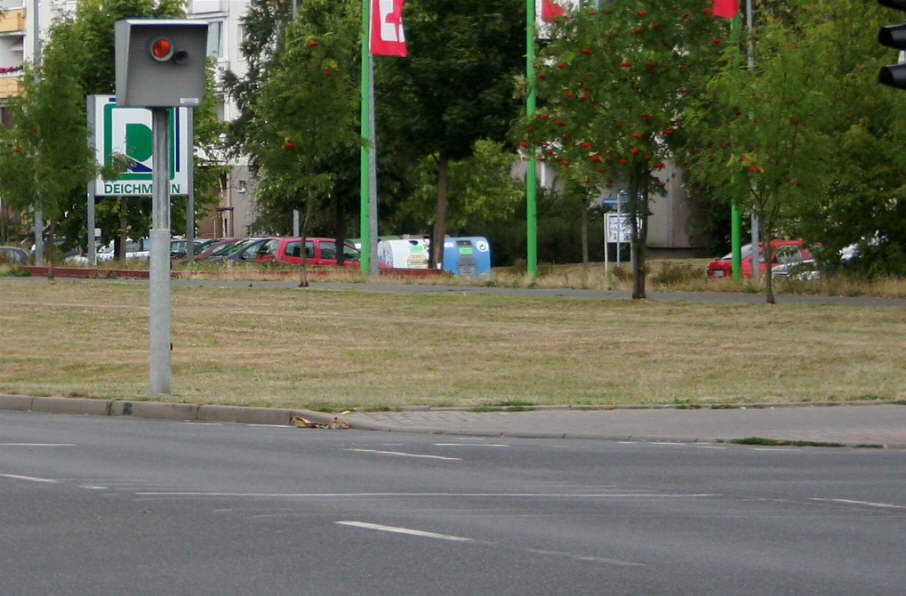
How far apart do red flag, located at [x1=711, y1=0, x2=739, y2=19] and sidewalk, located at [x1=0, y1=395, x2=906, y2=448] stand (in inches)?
641

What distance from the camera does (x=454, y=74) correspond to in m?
46.8

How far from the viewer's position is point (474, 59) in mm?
46344

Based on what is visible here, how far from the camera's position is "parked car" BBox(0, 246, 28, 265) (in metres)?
47.4

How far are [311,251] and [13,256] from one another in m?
9.04

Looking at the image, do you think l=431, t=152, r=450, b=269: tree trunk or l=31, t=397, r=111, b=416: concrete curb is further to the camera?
l=431, t=152, r=450, b=269: tree trunk

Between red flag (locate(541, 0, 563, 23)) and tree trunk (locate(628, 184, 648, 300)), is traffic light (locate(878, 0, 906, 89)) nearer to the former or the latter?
tree trunk (locate(628, 184, 648, 300))

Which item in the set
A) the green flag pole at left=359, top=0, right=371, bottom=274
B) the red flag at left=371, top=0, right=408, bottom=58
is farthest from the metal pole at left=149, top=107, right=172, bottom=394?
the green flag pole at left=359, top=0, right=371, bottom=274

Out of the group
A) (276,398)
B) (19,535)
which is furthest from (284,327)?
(19,535)

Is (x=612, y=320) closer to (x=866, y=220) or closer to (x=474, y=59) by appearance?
(x=866, y=220)

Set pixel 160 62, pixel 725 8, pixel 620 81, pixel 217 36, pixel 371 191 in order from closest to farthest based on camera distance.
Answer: pixel 160 62 < pixel 620 81 < pixel 725 8 < pixel 371 191 < pixel 217 36

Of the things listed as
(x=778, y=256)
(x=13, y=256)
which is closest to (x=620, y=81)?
(x=778, y=256)

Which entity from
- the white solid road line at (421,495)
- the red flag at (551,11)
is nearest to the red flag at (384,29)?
the red flag at (551,11)

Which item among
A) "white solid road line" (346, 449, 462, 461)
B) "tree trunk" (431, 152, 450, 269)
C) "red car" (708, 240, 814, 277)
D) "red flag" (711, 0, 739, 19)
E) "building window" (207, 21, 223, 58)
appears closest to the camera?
"white solid road line" (346, 449, 462, 461)

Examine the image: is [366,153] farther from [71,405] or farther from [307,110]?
[71,405]
